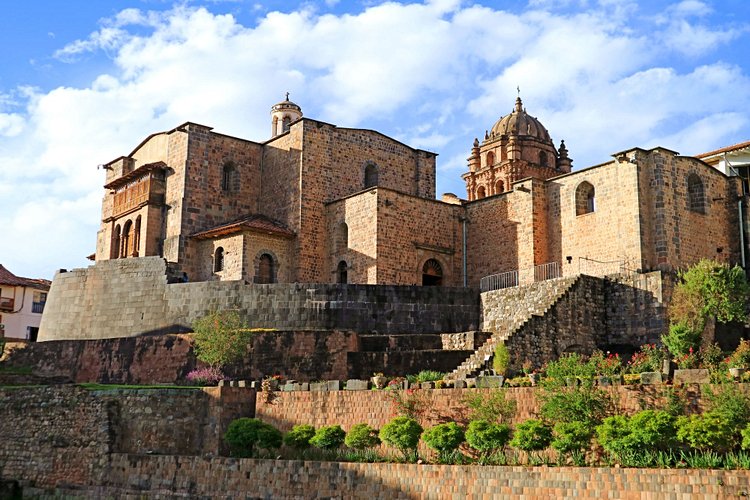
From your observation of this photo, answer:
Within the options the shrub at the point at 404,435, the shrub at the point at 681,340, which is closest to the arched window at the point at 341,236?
the shrub at the point at 681,340

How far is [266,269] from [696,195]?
732 inches

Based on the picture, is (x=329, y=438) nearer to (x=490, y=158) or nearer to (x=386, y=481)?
(x=386, y=481)

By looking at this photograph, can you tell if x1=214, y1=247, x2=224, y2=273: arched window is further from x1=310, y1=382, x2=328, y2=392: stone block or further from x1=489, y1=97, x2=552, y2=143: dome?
x1=489, y1=97, x2=552, y2=143: dome

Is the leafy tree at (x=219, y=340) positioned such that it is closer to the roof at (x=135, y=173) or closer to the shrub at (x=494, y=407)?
the shrub at (x=494, y=407)

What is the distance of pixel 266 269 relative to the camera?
128 ft

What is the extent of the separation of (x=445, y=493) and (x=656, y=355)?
9430 millimetres

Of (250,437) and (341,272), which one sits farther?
(341,272)

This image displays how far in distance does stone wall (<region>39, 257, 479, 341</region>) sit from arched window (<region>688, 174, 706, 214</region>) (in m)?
9.51

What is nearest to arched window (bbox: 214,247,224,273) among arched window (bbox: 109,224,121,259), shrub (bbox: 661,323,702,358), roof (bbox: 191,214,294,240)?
roof (bbox: 191,214,294,240)

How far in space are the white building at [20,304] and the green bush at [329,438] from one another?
116ft

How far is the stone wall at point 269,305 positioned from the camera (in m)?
31.3

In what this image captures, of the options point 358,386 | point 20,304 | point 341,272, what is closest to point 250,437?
point 358,386

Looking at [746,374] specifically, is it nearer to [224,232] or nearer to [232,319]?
[232,319]

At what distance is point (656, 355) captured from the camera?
24703mm
